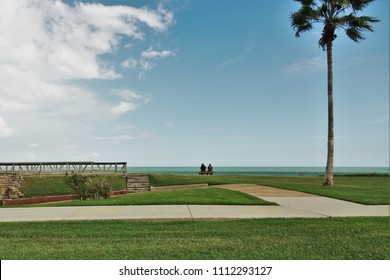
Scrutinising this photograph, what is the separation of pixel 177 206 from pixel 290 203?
412cm

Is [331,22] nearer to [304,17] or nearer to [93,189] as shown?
[304,17]

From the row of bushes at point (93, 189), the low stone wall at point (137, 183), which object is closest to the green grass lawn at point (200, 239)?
the row of bushes at point (93, 189)

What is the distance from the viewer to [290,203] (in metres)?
13.4

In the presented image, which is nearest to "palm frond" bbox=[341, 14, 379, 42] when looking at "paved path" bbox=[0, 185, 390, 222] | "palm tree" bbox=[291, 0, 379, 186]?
"palm tree" bbox=[291, 0, 379, 186]

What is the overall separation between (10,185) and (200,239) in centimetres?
2487

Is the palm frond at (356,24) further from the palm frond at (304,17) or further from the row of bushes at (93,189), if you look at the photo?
the row of bushes at (93,189)

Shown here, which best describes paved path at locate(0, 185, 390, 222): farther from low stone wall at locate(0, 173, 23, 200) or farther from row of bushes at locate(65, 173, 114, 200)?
low stone wall at locate(0, 173, 23, 200)

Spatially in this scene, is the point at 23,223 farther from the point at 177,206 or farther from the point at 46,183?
the point at 46,183

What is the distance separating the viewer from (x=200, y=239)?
6926 mm

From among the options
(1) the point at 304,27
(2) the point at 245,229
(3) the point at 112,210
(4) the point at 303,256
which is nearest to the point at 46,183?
(3) the point at 112,210

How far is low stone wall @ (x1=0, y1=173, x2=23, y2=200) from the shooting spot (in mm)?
26859

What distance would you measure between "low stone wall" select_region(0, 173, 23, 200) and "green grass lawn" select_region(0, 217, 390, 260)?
19.9 meters

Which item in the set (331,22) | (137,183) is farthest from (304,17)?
(137,183)
